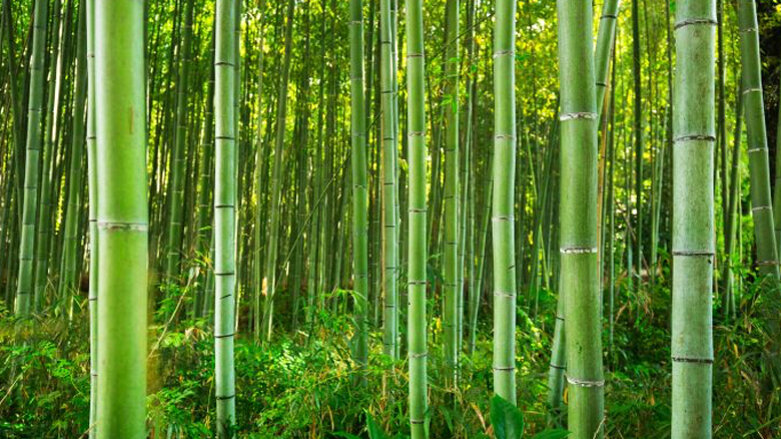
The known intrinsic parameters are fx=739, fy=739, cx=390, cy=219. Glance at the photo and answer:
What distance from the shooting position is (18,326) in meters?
3.25

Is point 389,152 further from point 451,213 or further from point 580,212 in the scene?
point 580,212

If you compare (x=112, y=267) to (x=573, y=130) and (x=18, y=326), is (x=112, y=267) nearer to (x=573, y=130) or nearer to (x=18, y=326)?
(x=573, y=130)

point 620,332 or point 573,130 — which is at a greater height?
point 573,130

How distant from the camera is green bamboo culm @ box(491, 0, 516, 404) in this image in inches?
77.7

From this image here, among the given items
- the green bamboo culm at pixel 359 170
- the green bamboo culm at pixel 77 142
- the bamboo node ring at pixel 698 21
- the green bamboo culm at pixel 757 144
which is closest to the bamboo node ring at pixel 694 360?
the bamboo node ring at pixel 698 21

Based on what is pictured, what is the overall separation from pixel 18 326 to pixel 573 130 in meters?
2.75

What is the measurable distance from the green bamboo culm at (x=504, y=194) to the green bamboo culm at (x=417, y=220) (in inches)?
9.4

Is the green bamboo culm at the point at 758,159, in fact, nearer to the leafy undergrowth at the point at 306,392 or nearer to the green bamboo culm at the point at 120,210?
the leafy undergrowth at the point at 306,392

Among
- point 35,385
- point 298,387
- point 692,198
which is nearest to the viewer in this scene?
point 692,198

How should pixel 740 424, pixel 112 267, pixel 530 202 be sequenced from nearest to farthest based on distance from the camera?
1. pixel 112 267
2. pixel 740 424
3. pixel 530 202

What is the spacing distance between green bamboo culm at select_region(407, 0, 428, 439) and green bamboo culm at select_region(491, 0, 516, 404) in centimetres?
24

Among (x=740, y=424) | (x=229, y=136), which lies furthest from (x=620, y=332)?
(x=229, y=136)

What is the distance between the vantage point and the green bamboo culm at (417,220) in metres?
2.17

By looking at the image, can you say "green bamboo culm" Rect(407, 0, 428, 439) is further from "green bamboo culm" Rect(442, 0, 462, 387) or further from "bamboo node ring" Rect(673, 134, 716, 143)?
"bamboo node ring" Rect(673, 134, 716, 143)
